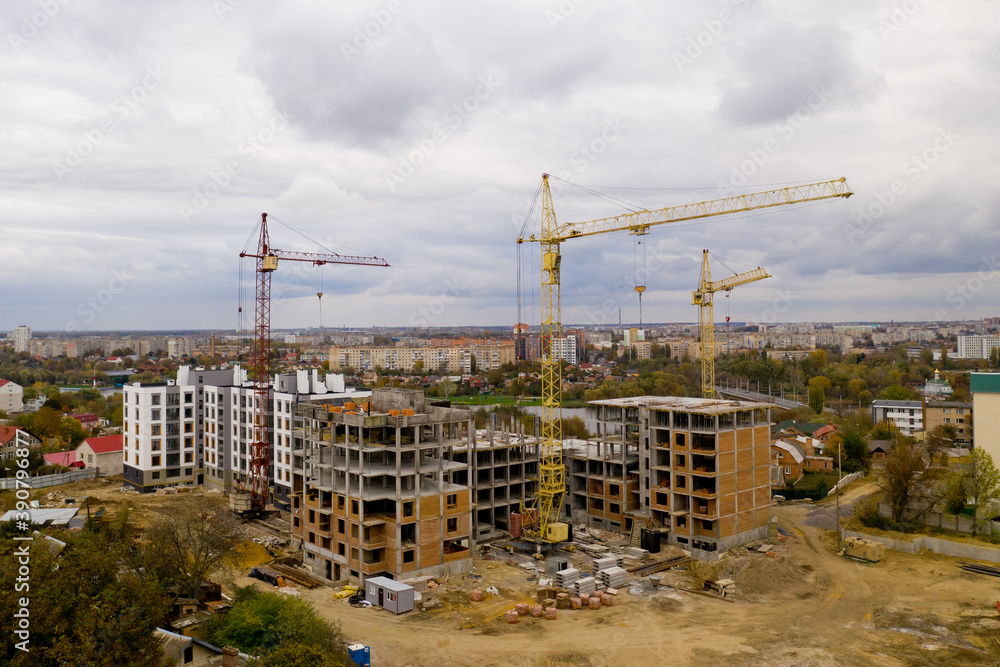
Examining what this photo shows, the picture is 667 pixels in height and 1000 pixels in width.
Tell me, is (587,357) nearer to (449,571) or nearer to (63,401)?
(63,401)

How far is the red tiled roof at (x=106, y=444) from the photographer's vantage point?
195 ft

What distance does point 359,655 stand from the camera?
2322 centimetres

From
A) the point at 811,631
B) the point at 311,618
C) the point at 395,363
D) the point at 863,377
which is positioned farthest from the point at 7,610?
the point at 395,363

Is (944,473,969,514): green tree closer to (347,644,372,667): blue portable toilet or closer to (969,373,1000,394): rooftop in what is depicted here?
(969,373,1000,394): rooftop

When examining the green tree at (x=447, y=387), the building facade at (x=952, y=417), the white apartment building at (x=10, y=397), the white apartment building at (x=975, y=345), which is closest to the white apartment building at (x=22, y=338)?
the white apartment building at (x=10, y=397)

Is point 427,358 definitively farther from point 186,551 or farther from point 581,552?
point 186,551

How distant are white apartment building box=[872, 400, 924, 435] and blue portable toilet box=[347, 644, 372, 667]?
67.4 m

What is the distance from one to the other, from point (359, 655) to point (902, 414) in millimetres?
70543

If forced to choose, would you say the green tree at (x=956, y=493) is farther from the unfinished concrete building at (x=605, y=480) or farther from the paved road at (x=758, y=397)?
the paved road at (x=758, y=397)

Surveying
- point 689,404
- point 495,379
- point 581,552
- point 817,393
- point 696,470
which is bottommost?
point 581,552

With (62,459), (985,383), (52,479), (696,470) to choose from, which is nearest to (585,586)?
(696,470)

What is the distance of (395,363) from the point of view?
160625 millimetres

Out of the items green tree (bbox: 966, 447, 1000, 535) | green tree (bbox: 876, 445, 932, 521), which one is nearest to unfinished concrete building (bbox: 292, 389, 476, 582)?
green tree (bbox: 876, 445, 932, 521)

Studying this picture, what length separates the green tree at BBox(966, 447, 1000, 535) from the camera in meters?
38.1
